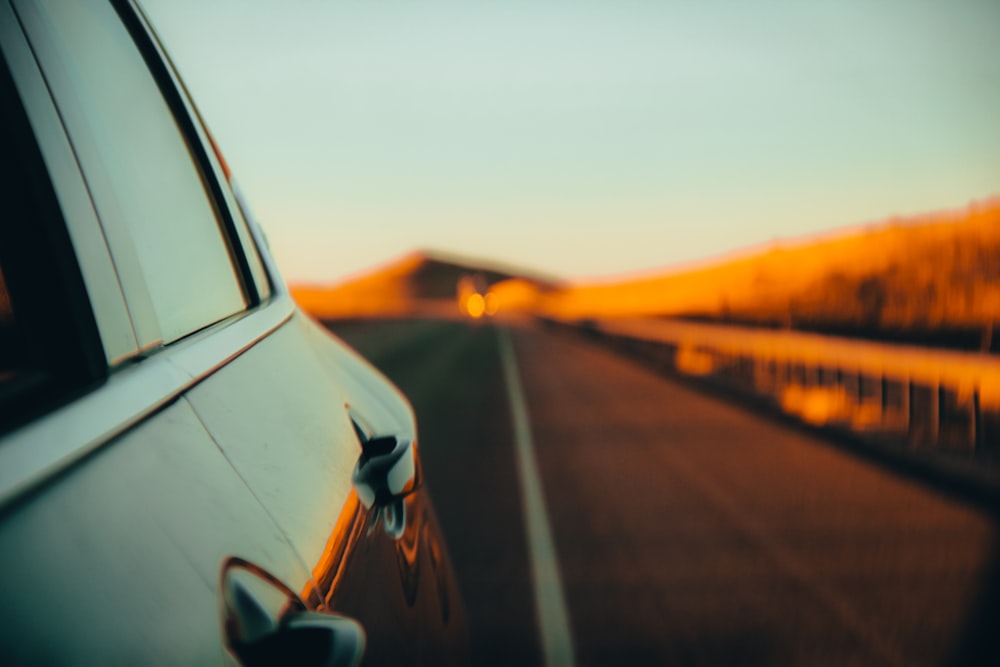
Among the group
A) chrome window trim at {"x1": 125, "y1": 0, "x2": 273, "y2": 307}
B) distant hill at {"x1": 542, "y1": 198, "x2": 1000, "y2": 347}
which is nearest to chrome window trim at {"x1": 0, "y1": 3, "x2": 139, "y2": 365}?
chrome window trim at {"x1": 125, "y1": 0, "x2": 273, "y2": 307}

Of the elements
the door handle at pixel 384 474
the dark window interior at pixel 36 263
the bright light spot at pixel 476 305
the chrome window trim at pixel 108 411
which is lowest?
the bright light spot at pixel 476 305

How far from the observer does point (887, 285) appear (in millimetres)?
37719

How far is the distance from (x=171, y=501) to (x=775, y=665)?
3.88 meters

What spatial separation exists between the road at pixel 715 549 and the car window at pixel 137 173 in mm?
2904

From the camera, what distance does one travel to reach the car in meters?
1.00

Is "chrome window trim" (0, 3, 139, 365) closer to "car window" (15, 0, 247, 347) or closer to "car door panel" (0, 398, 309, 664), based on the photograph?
"car window" (15, 0, 247, 347)

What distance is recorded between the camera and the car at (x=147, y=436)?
3.27ft

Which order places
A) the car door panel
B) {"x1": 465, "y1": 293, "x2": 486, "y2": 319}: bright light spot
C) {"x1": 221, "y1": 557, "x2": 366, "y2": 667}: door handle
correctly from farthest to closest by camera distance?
{"x1": 465, "y1": 293, "x2": 486, "y2": 319}: bright light spot < {"x1": 221, "y1": 557, "x2": 366, "y2": 667}: door handle < the car door panel

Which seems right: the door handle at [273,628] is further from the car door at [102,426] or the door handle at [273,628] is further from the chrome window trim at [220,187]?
the chrome window trim at [220,187]

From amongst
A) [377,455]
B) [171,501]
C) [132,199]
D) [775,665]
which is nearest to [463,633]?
[377,455]

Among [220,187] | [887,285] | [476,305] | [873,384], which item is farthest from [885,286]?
[476,305]

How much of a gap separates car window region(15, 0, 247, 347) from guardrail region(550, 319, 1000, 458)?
→ 876cm

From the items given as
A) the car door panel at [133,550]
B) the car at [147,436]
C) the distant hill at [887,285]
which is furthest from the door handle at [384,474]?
the distant hill at [887,285]

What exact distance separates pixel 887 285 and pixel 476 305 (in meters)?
52.2
